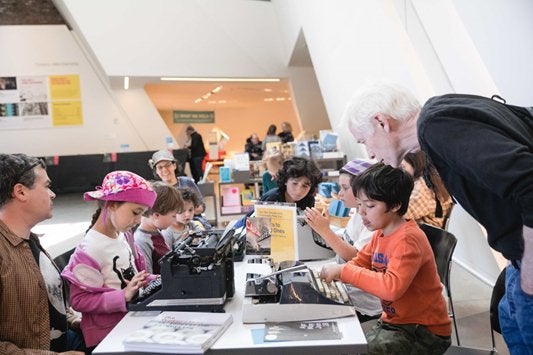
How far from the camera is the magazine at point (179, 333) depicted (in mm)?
1104

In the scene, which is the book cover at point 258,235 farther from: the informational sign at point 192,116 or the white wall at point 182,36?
the informational sign at point 192,116

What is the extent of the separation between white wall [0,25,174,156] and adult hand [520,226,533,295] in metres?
9.02

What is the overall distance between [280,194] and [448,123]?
6.44 ft

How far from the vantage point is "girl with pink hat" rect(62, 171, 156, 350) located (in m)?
1.45

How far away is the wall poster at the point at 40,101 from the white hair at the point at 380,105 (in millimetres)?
9040

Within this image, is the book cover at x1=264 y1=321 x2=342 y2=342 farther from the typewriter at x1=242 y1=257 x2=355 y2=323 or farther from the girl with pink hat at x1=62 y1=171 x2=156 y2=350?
the girl with pink hat at x1=62 y1=171 x2=156 y2=350

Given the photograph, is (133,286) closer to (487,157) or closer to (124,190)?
(124,190)

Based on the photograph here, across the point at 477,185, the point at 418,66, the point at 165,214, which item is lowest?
the point at 165,214

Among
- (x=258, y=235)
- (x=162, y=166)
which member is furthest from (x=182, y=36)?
(x=258, y=235)

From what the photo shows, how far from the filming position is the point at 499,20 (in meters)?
2.26

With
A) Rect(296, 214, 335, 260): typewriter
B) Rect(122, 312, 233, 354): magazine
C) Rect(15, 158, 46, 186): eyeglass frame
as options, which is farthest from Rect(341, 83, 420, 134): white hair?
Rect(15, 158, 46, 186): eyeglass frame

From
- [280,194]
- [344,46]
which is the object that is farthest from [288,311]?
[344,46]

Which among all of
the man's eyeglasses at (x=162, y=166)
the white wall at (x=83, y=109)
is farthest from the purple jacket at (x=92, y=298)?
the white wall at (x=83, y=109)

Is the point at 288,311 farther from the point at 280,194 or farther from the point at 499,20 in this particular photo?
the point at 499,20
